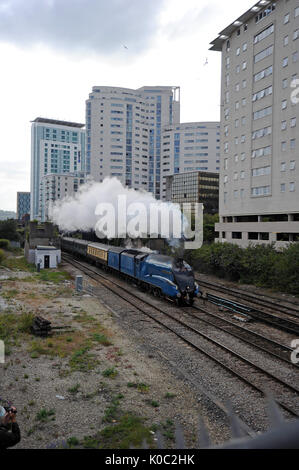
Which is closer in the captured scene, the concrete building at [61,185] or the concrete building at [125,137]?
the concrete building at [125,137]

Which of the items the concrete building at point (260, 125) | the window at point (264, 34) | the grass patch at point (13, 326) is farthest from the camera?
the window at point (264, 34)

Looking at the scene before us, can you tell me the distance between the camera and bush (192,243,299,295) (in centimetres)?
2497

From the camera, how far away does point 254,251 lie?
98.0 ft

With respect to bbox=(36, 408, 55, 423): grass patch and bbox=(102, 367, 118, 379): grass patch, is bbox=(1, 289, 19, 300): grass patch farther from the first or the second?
bbox=(36, 408, 55, 423): grass patch

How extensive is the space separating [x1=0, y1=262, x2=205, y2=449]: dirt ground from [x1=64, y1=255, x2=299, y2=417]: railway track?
1919 mm

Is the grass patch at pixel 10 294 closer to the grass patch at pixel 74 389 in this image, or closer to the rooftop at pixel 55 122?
the grass patch at pixel 74 389

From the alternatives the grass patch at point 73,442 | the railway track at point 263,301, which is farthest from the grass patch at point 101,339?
the railway track at point 263,301

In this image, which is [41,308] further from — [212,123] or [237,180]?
[212,123]

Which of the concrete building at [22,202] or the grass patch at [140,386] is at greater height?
the concrete building at [22,202]

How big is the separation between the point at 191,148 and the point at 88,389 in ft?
401

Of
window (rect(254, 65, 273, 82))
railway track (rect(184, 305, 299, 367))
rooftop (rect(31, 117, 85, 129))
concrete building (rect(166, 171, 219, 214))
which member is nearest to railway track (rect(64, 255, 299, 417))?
railway track (rect(184, 305, 299, 367))

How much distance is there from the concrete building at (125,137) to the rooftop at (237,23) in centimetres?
7155

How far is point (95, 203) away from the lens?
41375mm

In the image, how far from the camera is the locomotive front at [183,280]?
64.0ft
